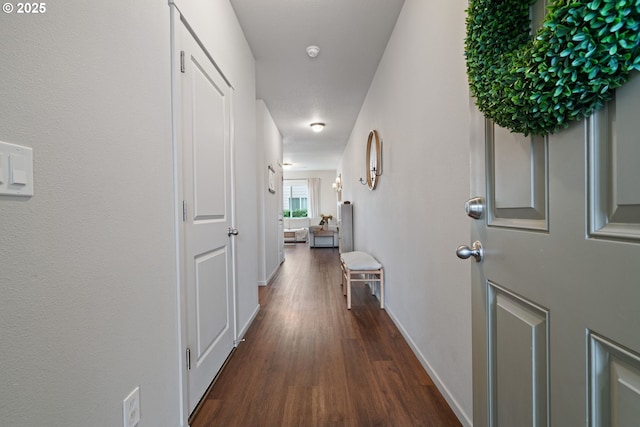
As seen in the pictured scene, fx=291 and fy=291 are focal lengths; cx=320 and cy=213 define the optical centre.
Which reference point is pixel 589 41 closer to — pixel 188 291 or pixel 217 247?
pixel 188 291

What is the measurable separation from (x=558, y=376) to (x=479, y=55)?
2.45ft

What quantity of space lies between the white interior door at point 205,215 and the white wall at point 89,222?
0.50 feet

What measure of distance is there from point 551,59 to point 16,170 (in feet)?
3.51

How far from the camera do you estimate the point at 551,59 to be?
20.0 inches

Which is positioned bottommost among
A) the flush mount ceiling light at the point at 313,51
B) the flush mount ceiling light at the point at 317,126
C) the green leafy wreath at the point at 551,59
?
the green leafy wreath at the point at 551,59

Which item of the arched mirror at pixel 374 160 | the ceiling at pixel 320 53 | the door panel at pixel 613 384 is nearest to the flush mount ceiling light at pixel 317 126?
the ceiling at pixel 320 53

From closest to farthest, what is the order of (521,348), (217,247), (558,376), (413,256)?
(558,376) < (521,348) < (217,247) < (413,256)

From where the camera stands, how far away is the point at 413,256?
2.11 m

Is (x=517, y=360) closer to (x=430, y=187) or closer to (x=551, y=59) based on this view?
(x=551, y=59)

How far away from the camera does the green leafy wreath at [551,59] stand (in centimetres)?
42

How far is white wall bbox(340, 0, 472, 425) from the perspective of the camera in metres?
1.38

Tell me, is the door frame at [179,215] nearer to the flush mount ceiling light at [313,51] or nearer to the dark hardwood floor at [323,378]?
the dark hardwood floor at [323,378]

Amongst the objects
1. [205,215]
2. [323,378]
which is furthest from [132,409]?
[323,378]

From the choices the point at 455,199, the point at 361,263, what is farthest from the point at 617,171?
the point at 361,263
